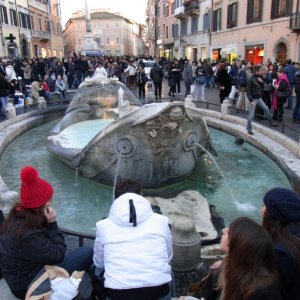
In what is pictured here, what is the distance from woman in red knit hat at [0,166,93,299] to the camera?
2514 millimetres

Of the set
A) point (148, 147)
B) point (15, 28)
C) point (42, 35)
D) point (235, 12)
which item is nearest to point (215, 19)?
point (235, 12)

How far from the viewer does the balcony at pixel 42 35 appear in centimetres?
4478

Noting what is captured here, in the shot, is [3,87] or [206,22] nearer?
[3,87]

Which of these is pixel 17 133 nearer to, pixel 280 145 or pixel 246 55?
pixel 280 145

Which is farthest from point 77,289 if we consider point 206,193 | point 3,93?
point 3,93

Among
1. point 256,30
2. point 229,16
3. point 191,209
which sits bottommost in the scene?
point 191,209

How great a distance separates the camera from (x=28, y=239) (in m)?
2.49

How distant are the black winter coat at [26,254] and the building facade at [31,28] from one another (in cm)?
3197

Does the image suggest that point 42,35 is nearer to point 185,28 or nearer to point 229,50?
point 185,28

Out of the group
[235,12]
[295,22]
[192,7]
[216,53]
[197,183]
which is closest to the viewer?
[197,183]

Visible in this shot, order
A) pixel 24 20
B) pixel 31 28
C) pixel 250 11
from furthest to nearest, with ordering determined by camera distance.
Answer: pixel 31 28
pixel 24 20
pixel 250 11

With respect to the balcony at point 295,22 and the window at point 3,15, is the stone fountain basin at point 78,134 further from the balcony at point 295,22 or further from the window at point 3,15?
the window at point 3,15

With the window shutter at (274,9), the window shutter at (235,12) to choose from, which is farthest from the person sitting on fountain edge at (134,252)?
the window shutter at (235,12)

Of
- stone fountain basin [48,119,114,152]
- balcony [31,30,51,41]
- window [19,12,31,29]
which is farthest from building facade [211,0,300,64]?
balcony [31,30,51,41]
